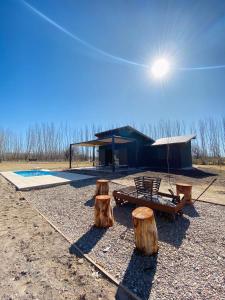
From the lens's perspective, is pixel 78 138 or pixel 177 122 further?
pixel 78 138

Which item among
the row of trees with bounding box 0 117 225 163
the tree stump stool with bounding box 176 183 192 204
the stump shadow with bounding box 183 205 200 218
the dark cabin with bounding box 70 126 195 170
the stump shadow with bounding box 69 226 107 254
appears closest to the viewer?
the stump shadow with bounding box 69 226 107 254

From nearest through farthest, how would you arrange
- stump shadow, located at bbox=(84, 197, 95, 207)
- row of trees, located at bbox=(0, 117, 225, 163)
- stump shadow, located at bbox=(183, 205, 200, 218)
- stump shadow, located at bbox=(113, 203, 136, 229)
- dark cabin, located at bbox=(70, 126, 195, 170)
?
stump shadow, located at bbox=(113, 203, 136, 229)
stump shadow, located at bbox=(183, 205, 200, 218)
stump shadow, located at bbox=(84, 197, 95, 207)
dark cabin, located at bbox=(70, 126, 195, 170)
row of trees, located at bbox=(0, 117, 225, 163)

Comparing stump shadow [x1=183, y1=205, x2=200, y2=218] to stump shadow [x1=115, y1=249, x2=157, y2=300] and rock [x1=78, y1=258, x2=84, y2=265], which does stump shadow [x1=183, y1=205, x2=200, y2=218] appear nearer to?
stump shadow [x1=115, y1=249, x2=157, y2=300]

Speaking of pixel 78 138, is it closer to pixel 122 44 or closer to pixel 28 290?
pixel 122 44

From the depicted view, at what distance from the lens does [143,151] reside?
58.7 ft

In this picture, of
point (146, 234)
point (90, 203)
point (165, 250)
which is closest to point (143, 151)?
point (90, 203)

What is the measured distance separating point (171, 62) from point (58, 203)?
6.69 meters

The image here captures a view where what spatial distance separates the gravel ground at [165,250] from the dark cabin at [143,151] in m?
11.0

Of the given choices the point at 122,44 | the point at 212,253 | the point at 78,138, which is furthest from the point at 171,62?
the point at 78,138

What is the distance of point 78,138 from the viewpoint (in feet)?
130

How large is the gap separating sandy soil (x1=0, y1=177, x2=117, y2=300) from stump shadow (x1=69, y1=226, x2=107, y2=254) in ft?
0.46

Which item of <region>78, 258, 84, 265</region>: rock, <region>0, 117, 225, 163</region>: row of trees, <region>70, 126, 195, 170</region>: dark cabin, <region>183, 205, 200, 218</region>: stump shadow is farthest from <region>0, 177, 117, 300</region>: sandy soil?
<region>0, 117, 225, 163</region>: row of trees

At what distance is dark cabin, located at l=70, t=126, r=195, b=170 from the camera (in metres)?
15.6

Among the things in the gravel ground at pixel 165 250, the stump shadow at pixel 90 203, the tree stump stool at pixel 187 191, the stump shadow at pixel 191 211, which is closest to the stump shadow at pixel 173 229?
the gravel ground at pixel 165 250
